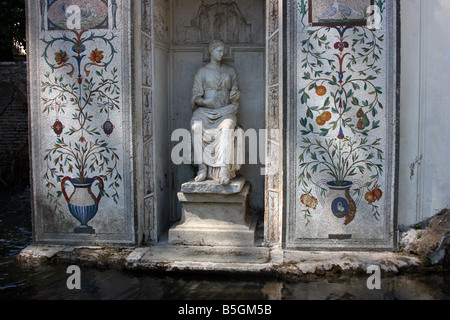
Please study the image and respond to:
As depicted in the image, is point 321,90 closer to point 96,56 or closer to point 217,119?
point 217,119

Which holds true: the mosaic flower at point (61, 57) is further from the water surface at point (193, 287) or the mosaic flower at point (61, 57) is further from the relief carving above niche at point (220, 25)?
the water surface at point (193, 287)

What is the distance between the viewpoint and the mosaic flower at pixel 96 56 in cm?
421

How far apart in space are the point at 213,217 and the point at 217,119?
3.35 feet

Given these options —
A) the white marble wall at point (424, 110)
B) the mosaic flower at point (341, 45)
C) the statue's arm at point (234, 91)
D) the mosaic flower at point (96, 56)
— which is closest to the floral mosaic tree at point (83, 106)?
the mosaic flower at point (96, 56)

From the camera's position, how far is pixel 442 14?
4.14 meters

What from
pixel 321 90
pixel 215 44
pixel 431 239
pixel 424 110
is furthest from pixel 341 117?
pixel 215 44

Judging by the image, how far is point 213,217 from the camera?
4516 mm

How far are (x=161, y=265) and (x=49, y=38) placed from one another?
2.41 meters

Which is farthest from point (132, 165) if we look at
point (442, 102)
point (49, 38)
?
point (442, 102)

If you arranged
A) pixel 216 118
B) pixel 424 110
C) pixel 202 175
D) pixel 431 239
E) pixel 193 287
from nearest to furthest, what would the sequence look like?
1. pixel 193 287
2. pixel 431 239
3. pixel 424 110
4. pixel 202 175
5. pixel 216 118

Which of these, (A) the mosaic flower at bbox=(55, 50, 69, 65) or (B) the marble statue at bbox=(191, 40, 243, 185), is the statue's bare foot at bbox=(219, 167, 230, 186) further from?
(A) the mosaic flower at bbox=(55, 50, 69, 65)

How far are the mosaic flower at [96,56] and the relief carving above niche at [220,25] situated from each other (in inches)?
47.0

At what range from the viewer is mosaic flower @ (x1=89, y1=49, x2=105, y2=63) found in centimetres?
421

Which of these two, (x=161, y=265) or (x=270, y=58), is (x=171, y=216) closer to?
(x=161, y=265)
